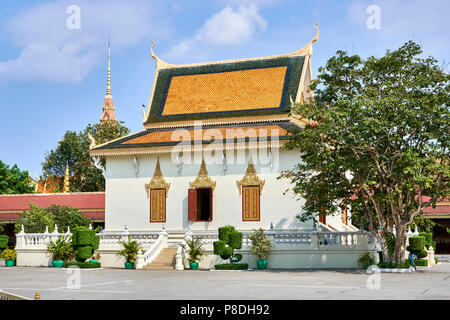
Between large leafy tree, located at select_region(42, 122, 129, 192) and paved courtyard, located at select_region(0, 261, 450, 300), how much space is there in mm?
32546

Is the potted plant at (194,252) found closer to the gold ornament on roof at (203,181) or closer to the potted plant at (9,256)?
the gold ornament on roof at (203,181)

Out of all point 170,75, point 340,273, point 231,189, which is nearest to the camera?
point 340,273

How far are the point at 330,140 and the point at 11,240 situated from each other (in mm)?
26393

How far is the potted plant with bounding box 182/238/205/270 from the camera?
932 inches

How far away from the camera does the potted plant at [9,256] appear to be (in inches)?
1054

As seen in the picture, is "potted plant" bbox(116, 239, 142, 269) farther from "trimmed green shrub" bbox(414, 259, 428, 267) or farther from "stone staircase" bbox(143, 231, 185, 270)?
"trimmed green shrub" bbox(414, 259, 428, 267)

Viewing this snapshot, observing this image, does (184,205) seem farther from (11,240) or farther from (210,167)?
(11,240)

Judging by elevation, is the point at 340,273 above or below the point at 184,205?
below

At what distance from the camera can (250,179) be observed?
27.1 meters

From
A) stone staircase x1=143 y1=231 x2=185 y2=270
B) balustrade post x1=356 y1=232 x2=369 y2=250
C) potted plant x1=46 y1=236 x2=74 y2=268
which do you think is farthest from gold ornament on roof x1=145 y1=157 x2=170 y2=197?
balustrade post x1=356 y1=232 x2=369 y2=250

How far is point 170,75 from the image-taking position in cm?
3409

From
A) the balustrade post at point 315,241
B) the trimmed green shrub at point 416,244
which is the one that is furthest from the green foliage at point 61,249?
the trimmed green shrub at point 416,244

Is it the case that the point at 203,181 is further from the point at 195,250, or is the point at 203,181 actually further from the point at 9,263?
the point at 9,263
